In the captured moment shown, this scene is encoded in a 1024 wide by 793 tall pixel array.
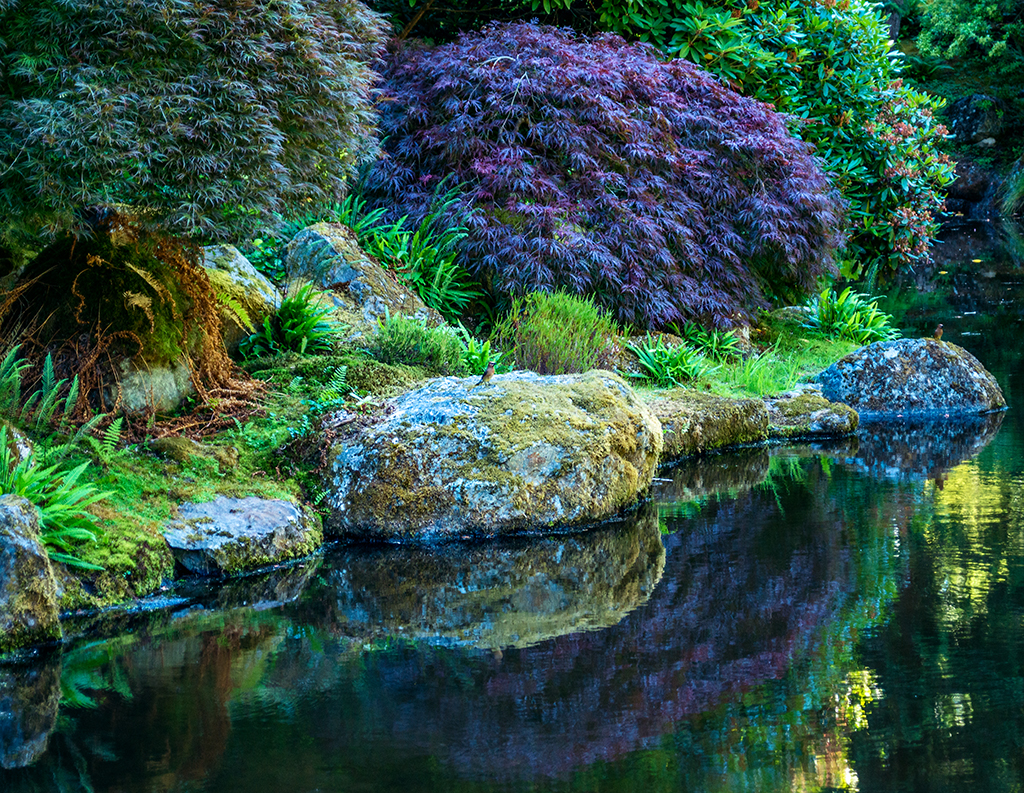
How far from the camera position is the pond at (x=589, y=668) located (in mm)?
3293

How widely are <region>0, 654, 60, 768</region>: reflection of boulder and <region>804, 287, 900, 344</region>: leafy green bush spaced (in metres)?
9.67

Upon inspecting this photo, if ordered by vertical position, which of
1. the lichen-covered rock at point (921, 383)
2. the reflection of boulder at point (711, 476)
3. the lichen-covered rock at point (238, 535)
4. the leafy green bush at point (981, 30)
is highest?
the leafy green bush at point (981, 30)

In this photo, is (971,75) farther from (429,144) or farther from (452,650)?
(452,650)

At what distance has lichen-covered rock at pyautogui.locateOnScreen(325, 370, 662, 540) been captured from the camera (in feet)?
19.5

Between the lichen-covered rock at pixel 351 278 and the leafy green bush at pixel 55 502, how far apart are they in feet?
12.1

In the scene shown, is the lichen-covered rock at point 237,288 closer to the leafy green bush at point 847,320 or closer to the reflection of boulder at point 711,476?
the reflection of boulder at point 711,476

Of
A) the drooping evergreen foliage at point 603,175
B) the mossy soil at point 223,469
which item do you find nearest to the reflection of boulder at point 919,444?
the drooping evergreen foliage at point 603,175

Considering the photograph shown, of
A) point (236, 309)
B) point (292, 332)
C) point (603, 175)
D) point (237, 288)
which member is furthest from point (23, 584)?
point (603, 175)

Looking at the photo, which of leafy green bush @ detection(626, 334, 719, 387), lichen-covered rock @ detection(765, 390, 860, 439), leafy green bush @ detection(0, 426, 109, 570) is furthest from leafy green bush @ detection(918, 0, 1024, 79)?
leafy green bush @ detection(0, 426, 109, 570)

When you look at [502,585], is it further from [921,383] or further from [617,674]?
[921,383]

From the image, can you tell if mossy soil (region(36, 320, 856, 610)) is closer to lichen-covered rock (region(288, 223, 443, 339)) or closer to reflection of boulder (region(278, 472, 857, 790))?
lichen-covered rock (region(288, 223, 443, 339))

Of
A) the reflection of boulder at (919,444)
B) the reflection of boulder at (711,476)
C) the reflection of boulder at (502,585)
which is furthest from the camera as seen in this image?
the reflection of boulder at (919,444)

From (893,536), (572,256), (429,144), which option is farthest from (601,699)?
(429,144)

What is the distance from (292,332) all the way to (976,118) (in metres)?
26.6
